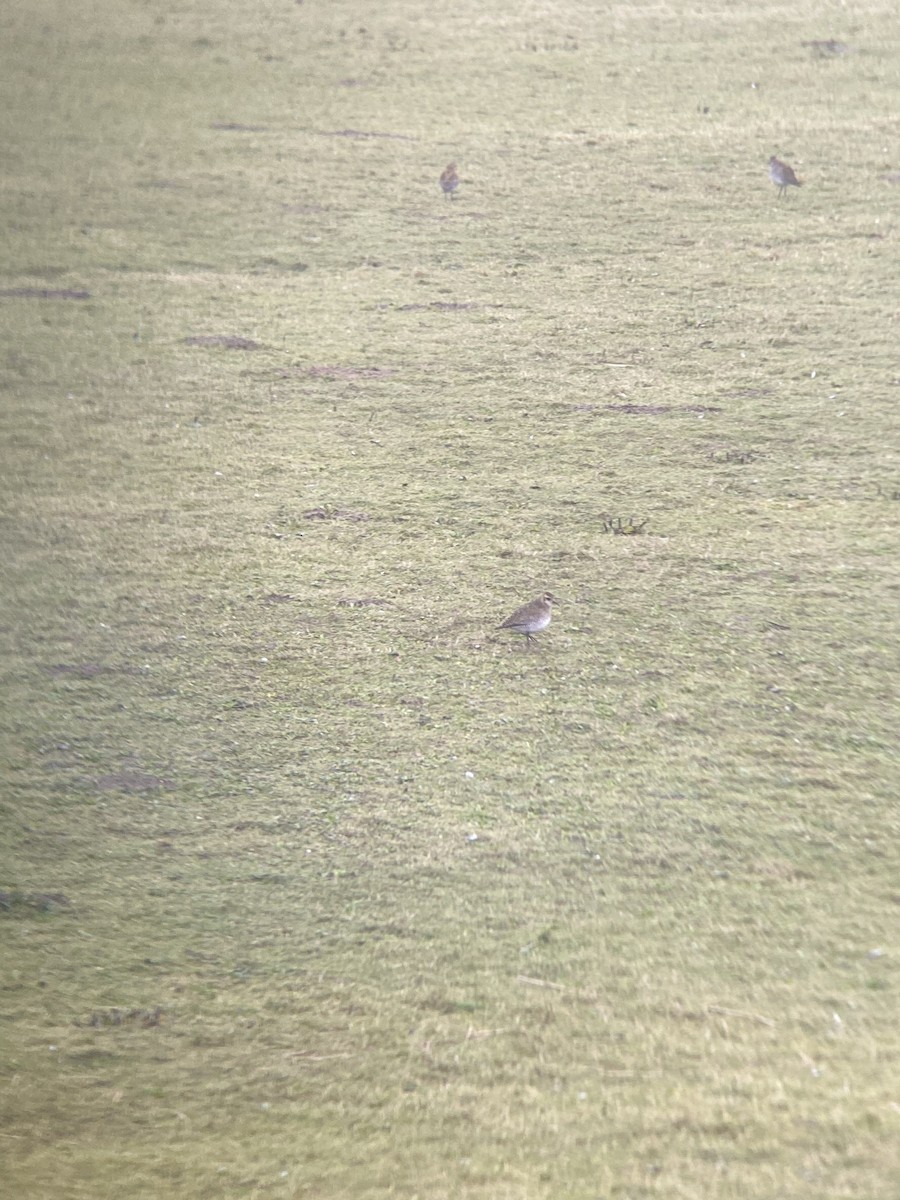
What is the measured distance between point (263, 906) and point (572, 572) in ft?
3.69

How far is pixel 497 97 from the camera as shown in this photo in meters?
5.04

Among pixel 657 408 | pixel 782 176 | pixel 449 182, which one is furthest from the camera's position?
pixel 449 182

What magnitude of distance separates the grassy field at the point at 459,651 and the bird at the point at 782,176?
0.18ft

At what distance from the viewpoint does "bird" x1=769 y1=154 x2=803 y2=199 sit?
421 cm

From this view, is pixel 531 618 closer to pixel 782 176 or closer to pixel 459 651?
pixel 459 651

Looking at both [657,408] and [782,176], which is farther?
[782,176]

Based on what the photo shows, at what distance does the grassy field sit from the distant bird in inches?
2.5

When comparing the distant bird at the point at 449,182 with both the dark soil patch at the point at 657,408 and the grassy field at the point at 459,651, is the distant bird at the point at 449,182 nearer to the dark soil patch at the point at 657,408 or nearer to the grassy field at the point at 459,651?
the grassy field at the point at 459,651

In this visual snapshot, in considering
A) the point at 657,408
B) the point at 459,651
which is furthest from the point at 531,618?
the point at 657,408

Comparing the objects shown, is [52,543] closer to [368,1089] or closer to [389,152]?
[368,1089]

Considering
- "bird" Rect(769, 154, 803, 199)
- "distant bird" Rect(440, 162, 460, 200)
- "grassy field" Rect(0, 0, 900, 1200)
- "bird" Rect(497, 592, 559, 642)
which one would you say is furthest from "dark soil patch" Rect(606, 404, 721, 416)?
"distant bird" Rect(440, 162, 460, 200)

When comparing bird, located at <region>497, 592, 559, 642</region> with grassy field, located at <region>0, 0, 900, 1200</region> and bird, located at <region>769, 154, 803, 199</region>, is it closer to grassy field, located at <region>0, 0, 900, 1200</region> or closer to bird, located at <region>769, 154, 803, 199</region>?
grassy field, located at <region>0, 0, 900, 1200</region>

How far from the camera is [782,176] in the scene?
4230mm

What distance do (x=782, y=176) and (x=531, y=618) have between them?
109 inches
